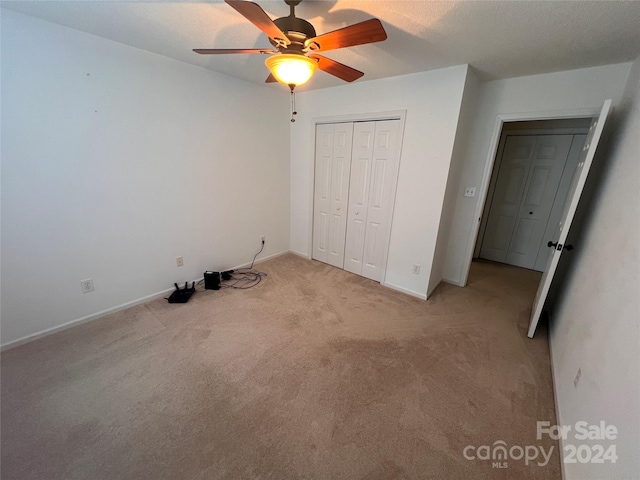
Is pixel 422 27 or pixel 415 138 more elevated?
pixel 422 27

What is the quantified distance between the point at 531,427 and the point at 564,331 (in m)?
0.85

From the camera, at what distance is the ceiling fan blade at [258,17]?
104cm

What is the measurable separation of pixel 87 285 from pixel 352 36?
285cm

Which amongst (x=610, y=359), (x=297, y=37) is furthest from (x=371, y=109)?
(x=610, y=359)

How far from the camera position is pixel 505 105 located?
254 centimetres

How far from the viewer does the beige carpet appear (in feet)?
4.22

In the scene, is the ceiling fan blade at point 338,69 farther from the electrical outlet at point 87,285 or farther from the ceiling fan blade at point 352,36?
the electrical outlet at point 87,285

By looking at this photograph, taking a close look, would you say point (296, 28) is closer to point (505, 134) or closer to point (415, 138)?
point (415, 138)

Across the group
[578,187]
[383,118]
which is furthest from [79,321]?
[578,187]

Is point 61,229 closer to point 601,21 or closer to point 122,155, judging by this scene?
point 122,155

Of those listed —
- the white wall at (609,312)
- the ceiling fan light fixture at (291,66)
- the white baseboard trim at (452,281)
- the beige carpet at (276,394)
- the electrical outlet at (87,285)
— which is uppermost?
the ceiling fan light fixture at (291,66)

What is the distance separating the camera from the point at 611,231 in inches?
60.3

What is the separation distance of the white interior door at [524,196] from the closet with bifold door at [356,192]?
2.26m

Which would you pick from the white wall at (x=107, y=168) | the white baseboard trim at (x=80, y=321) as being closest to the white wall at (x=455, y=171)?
the white wall at (x=107, y=168)
